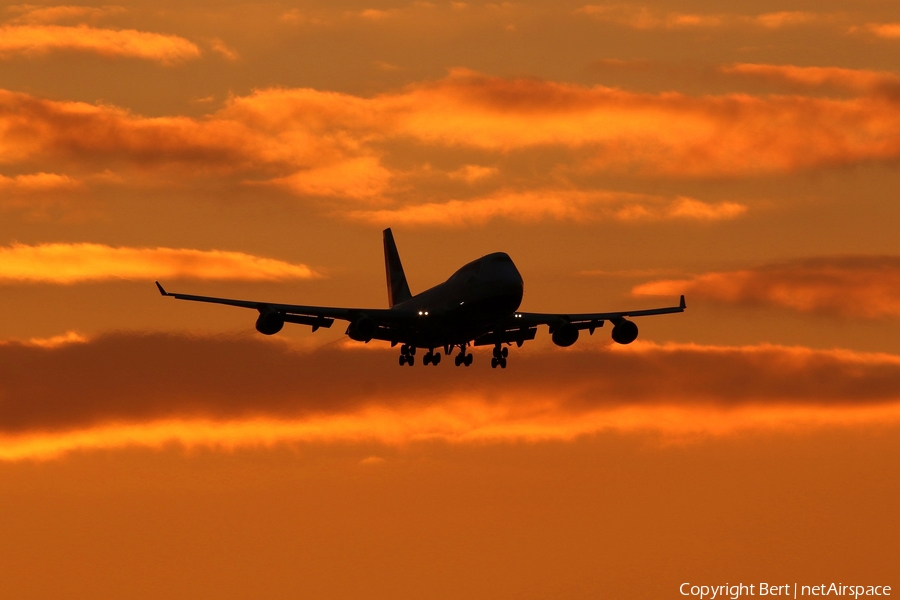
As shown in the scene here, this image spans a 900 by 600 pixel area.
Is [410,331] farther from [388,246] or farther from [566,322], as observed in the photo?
[388,246]

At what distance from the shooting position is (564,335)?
126 meters

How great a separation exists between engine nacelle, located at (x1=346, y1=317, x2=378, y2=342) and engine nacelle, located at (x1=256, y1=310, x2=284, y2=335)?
16.8 feet

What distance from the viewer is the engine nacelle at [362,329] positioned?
118 metres

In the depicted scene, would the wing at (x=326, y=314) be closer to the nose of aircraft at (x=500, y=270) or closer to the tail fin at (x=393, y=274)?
the nose of aircraft at (x=500, y=270)

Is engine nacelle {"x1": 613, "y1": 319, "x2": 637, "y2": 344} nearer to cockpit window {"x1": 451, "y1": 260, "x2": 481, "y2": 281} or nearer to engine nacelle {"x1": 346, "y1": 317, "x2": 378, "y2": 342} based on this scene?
cockpit window {"x1": 451, "y1": 260, "x2": 481, "y2": 281}

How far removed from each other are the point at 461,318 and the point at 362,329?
7.40 m

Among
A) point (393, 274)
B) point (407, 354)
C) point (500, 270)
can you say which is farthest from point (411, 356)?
point (393, 274)

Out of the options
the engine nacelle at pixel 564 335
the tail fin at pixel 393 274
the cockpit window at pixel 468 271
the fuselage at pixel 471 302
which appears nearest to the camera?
the fuselage at pixel 471 302

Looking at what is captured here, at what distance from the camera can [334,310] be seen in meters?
120

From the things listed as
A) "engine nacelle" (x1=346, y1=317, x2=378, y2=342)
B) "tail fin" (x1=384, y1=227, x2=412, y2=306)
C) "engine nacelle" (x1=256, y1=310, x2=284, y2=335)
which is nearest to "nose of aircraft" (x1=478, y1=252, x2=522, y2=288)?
"engine nacelle" (x1=346, y1=317, x2=378, y2=342)

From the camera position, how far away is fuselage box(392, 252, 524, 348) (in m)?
115

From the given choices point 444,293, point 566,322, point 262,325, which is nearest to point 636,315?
point 566,322

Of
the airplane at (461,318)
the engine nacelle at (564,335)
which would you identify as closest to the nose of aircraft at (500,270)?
the airplane at (461,318)

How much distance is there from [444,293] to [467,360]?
9580mm
